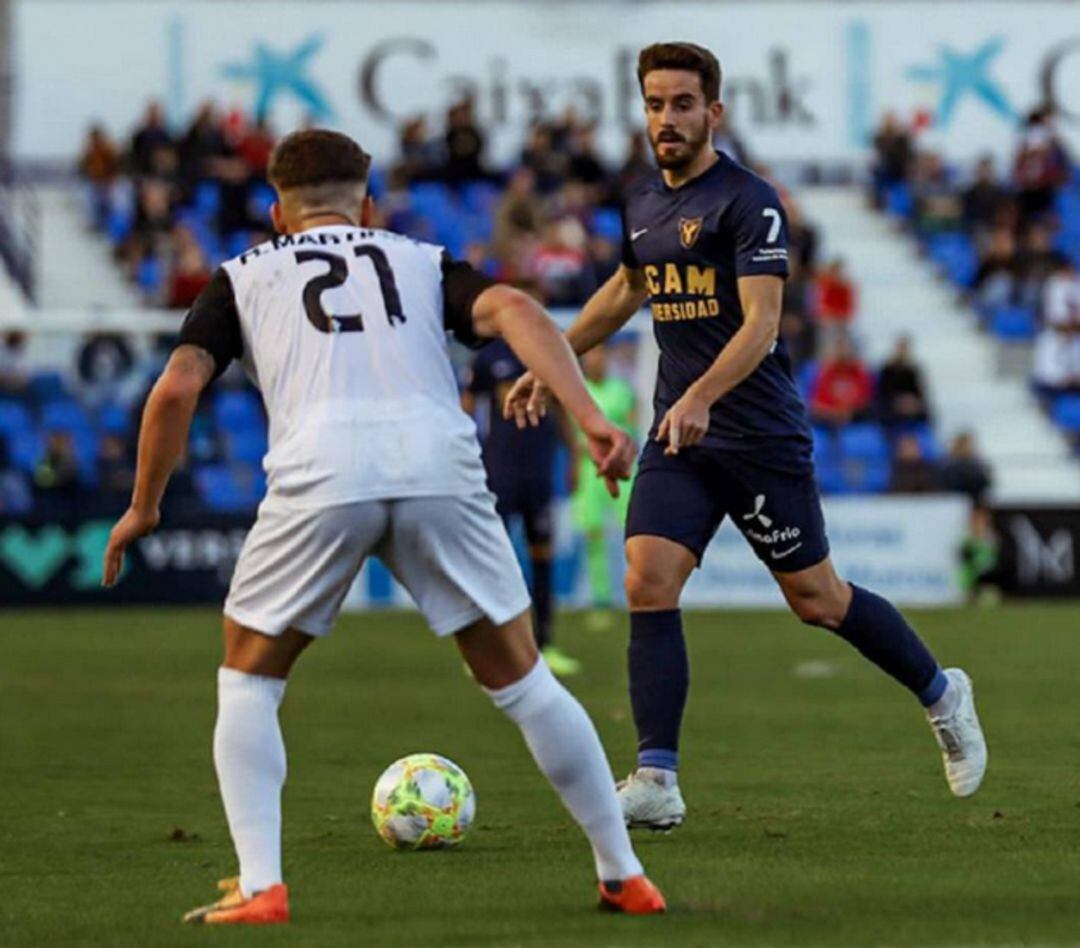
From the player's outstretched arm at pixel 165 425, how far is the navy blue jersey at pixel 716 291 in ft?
7.76

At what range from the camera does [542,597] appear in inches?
623

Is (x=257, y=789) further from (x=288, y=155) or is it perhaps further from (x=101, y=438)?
(x=101, y=438)

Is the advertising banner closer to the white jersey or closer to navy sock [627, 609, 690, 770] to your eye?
navy sock [627, 609, 690, 770]

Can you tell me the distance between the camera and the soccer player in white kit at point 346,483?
6227 millimetres

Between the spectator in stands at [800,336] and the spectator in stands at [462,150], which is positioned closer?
the spectator in stands at [800,336]

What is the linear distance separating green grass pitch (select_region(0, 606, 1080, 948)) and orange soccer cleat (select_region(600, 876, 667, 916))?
2.3 inches

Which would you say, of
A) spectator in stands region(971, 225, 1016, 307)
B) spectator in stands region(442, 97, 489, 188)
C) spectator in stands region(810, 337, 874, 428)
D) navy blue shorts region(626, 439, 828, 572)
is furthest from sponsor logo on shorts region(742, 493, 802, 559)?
spectator in stands region(971, 225, 1016, 307)

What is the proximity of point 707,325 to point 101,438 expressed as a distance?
1576cm

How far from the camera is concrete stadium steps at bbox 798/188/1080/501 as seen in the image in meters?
26.5

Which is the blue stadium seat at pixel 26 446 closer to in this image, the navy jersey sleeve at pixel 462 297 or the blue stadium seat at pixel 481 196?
the blue stadium seat at pixel 481 196

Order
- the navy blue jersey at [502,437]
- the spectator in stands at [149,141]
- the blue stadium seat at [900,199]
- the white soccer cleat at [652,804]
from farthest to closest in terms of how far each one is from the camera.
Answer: the blue stadium seat at [900,199], the spectator in stands at [149,141], the navy blue jersey at [502,437], the white soccer cleat at [652,804]

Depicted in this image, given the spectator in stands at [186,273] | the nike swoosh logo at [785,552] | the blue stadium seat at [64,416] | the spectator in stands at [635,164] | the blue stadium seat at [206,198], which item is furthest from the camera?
the spectator in stands at [635,164]

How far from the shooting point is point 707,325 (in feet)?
27.5

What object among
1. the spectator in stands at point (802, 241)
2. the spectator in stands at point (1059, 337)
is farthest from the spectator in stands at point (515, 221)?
the spectator in stands at point (1059, 337)
